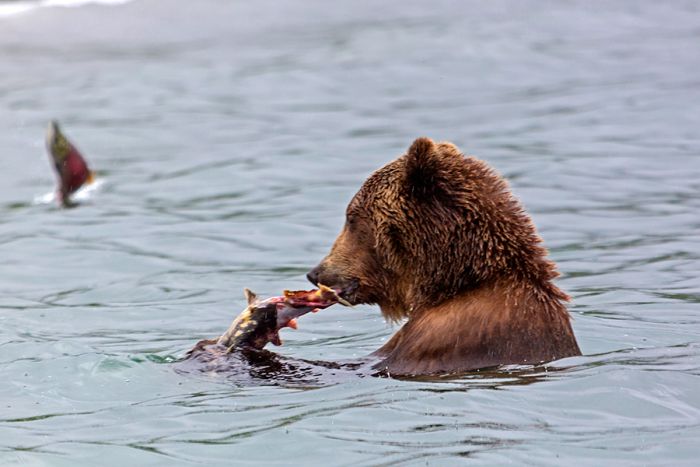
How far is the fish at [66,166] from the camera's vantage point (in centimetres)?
1338

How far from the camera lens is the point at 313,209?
12992 mm

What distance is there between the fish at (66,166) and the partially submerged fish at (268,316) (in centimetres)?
627

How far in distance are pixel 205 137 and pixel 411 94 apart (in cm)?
299

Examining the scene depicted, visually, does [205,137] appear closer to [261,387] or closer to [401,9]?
[401,9]

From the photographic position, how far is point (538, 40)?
20.0m

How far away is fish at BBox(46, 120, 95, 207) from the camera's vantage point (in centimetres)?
1338

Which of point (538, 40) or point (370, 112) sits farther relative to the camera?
point (538, 40)

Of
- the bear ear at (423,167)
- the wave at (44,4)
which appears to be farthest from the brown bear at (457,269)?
the wave at (44,4)

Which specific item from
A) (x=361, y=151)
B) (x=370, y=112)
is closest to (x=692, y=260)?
(x=361, y=151)

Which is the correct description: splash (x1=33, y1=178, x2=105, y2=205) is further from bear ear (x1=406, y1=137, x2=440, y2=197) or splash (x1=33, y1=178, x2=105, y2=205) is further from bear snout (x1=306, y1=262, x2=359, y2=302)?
bear ear (x1=406, y1=137, x2=440, y2=197)

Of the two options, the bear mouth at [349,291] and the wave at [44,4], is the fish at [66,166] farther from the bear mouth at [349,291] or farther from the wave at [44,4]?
the wave at [44,4]

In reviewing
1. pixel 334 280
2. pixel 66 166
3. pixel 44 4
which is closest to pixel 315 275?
pixel 334 280

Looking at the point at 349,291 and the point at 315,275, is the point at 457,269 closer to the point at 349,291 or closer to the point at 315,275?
the point at 349,291

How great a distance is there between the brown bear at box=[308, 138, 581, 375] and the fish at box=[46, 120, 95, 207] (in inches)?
260
